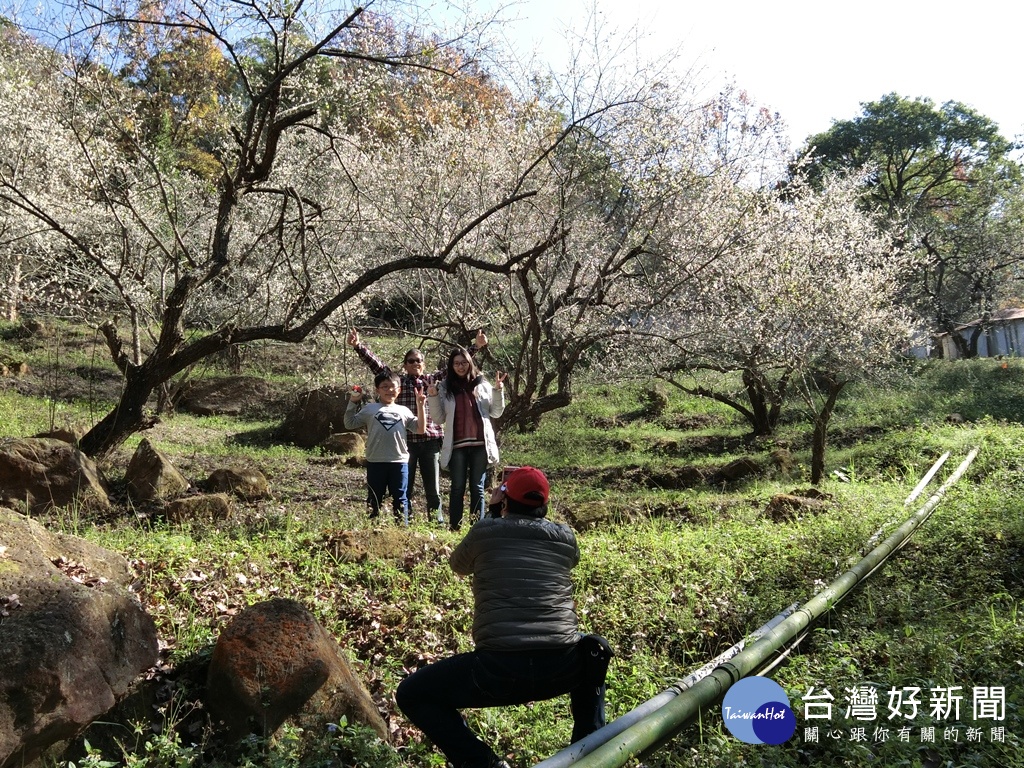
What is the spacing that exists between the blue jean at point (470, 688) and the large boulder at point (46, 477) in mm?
4712

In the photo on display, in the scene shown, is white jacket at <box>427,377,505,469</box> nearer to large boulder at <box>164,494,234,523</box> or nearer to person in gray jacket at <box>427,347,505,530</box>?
person in gray jacket at <box>427,347,505,530</box>

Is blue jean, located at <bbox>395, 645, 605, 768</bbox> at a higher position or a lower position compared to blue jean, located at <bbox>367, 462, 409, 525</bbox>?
lower

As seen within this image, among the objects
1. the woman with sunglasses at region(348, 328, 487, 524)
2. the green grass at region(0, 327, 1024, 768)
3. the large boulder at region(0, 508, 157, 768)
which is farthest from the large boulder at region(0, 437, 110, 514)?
the large boulder at region(0, 508, 157, 768)

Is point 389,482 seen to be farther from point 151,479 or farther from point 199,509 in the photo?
point 151,479

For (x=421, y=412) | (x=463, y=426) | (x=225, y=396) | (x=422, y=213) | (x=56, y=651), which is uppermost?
(x=422, y=213)

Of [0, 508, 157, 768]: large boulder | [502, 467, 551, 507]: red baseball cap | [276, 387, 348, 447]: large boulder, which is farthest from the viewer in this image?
[276, 387, 348, 447]: large boulder

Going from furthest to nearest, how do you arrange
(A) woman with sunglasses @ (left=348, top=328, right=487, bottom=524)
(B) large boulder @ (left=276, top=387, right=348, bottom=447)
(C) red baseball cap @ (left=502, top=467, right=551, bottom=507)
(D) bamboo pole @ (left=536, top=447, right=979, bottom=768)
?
(B) large boulder @ (left=276, top=387, right=348, bottom=447) < (A) woman with sunglasses @ (left=348, top=328, right=487, bottom=524) < (C) red baseball cap @ (left=502, top=467, right=551, bottom=507) < (D) bamboo pole @ (left=536, top=447, right=979, bottom=768)

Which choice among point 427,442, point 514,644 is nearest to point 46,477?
point 427,442

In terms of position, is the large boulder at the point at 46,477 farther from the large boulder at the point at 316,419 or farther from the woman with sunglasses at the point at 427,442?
the large boulder at the point at 316,419

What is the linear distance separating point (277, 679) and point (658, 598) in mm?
2451

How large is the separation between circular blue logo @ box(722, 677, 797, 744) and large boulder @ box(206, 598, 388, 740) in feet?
4.65

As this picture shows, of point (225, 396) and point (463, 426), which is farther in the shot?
point (225, 396)

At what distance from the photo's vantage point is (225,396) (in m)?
15.7

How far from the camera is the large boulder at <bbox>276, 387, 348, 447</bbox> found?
12.9 metres
